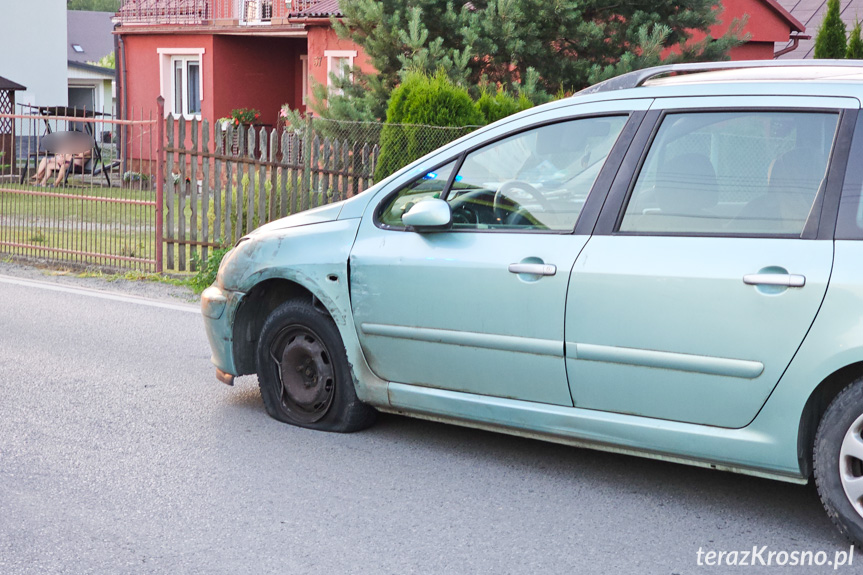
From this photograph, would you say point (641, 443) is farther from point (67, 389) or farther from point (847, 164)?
point (67, 389)

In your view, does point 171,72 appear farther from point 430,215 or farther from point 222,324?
point 430,215

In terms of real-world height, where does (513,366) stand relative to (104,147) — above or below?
below

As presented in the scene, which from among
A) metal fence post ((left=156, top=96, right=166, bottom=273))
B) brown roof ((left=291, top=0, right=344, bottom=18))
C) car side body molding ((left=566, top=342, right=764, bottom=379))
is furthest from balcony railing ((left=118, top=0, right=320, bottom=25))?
car side body molding ((left=566, top=342, right=764, bottom=379))

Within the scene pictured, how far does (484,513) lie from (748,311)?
1335 millimetres

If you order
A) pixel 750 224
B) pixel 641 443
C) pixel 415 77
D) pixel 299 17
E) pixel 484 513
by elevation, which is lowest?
pixel 484 513

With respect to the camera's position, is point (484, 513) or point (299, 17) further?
point (299, 17)

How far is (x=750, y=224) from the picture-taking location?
4203mm

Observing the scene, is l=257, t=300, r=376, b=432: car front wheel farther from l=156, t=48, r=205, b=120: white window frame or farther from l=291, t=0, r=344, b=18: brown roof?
l=156, t=48, r=205, b=120: white window frame

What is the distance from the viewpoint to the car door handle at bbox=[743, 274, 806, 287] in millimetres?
3982

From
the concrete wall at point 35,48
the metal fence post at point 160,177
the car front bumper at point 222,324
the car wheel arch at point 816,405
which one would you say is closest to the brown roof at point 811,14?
the metal fence post at point 160,177

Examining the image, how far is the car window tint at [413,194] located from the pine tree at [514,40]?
10.2m

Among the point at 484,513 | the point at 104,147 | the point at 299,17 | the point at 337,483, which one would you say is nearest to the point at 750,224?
the point at 484,513

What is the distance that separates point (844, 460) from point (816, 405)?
9.6 inches

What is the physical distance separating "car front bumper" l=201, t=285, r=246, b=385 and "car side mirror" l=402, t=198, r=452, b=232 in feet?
4.14
